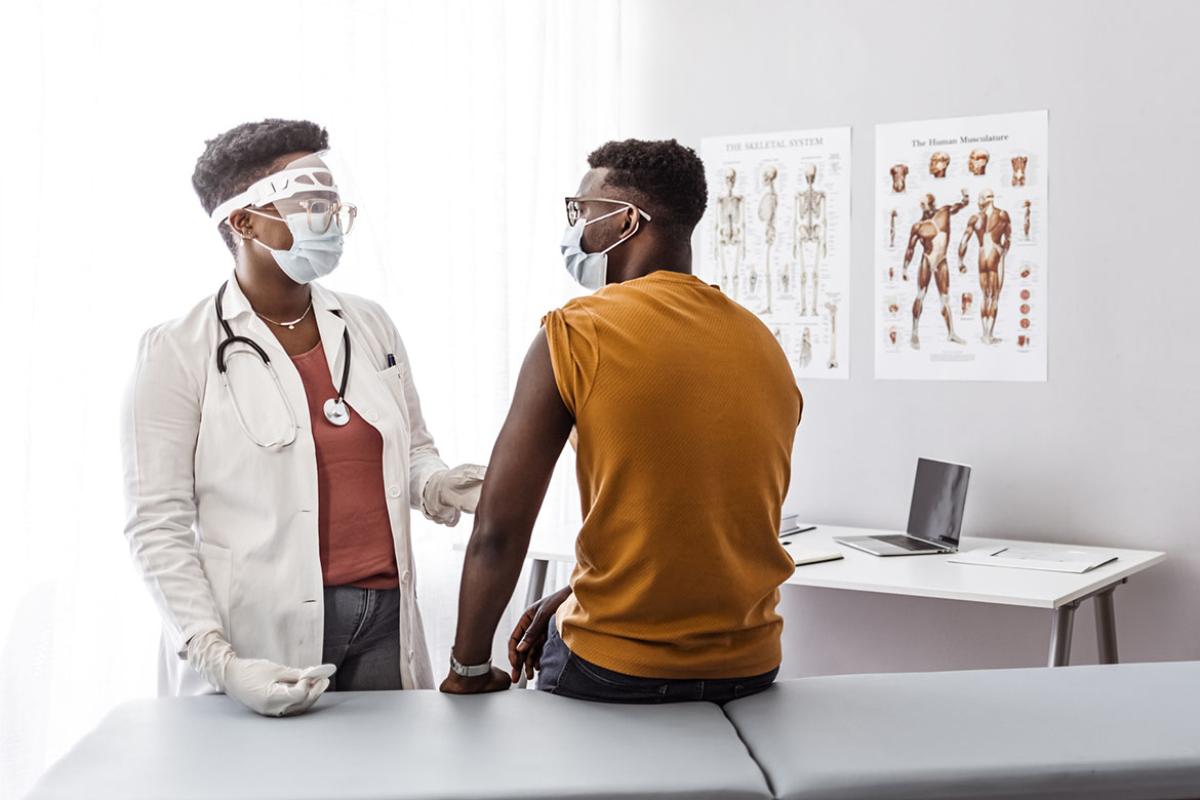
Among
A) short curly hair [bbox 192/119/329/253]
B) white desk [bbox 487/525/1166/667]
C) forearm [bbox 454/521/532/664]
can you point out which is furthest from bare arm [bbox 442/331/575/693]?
white desk [bbox 487/525/1166/667]

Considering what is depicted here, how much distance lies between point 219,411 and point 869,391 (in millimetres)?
2326

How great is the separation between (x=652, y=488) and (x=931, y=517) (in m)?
1.96

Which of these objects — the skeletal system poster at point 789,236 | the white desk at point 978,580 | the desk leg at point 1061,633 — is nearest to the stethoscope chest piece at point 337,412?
the white desk at point 978,580

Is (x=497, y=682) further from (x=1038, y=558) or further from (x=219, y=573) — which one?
(x=1038, y=558)

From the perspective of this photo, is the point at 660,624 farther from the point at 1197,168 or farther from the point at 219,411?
the point at 1197,168

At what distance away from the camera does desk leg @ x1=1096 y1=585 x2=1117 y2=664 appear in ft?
9.69

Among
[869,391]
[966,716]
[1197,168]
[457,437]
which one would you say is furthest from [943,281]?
[966,716]

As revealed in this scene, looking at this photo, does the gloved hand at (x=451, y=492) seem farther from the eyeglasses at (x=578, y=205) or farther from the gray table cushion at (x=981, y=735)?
the gray table cushion at (x=981, y=735)

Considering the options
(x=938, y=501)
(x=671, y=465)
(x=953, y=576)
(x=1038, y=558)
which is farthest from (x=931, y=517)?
(x=671, y=465)

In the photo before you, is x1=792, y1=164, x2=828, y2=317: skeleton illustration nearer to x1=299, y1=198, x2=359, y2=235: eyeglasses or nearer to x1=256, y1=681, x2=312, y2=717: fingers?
x1=299, y1=198, x2=359, y2=235: eyeglasses

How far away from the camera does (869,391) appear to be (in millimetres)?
3512

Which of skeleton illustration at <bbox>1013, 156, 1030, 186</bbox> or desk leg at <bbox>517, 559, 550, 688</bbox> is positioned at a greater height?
skeleton illustration at <bbox>1013, 156, 1030, 186</bbox>

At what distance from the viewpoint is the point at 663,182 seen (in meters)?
1.69

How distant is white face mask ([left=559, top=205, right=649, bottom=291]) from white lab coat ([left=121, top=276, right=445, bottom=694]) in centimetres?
41
